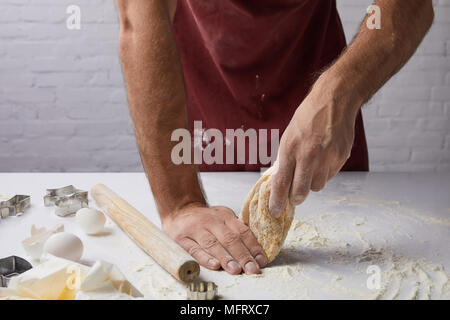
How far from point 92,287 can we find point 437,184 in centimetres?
102

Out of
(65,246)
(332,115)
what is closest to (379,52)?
(332,115)

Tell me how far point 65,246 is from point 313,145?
0.47 m

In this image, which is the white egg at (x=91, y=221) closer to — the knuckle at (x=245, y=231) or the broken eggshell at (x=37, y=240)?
the broken eggshell at (x=37, y=240)

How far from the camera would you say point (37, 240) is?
1.04 m

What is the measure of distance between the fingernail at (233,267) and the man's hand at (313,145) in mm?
118

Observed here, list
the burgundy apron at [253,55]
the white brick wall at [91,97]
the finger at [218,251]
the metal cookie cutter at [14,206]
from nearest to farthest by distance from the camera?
the finger at [218,251]
the metal cookie cutter at [14,206]
the burgundy apron at [253,55]
the white brick wall at [91,97]

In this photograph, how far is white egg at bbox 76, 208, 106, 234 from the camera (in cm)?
111

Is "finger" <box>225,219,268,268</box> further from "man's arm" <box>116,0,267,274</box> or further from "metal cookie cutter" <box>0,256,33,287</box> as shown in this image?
"metal cookie cutter" <box>0,256,33,287</box>

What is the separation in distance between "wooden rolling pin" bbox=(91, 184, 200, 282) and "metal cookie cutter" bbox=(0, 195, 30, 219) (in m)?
0.17

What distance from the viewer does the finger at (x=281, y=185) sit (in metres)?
0.94

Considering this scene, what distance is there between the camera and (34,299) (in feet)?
2.73

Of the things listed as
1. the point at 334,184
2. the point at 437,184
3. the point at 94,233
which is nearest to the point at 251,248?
the point at 94,233

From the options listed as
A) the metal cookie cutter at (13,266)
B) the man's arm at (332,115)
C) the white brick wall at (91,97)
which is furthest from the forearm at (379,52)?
the white brick wall at (91,97)
